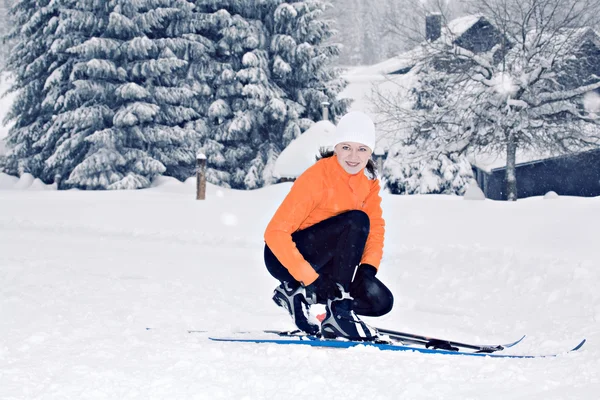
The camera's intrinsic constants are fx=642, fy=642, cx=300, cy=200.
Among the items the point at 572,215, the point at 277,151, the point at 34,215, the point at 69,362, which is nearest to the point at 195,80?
the point at 277,151

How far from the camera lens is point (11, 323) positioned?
4320mm

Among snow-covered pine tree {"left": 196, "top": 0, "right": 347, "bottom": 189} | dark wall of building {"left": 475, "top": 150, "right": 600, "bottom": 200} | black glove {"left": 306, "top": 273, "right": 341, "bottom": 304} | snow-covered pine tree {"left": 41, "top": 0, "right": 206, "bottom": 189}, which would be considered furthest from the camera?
dark wall of building {"left": 475, "top": 150, "right": 600, "bottom": 200}

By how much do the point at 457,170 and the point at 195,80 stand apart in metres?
10.9

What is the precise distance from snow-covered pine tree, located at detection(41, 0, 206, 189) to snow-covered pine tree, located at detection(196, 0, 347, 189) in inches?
47.6

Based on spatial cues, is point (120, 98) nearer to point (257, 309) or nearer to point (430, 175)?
point (430, 175)

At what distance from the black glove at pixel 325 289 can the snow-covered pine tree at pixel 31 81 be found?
22220 millimetres

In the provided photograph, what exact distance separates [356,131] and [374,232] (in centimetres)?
68

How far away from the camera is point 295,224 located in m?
3.96

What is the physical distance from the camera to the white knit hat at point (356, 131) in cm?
399

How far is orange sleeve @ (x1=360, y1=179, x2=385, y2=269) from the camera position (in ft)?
13.5

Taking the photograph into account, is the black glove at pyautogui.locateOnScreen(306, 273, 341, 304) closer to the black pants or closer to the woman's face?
the black pants

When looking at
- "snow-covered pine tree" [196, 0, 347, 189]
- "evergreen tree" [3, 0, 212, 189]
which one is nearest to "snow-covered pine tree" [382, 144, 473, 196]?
"snow-covered pine tree" [196, 0, 347, 189]

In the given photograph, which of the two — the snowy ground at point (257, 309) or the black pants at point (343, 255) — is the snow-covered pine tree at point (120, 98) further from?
the black pants at point (343, 255)

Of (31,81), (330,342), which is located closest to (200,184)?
(330,342)
